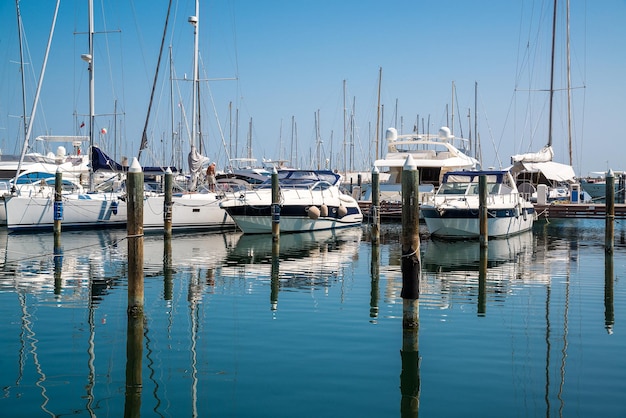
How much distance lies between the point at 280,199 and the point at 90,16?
11999mm

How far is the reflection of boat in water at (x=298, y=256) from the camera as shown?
1826 cm

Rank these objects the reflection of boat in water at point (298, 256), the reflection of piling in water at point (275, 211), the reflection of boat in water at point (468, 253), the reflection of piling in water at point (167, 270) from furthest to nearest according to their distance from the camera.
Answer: the reflection of piling in water at point (275, 211) → the reflection of boat in water at point (468, 253) → the reflection of boat in water at point (298, 256) → the reflection of piling in water at point (167, 270)

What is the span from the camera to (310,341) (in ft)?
36.1

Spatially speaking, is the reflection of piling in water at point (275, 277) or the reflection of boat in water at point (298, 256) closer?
the reflection of piling in water at point (275, 277)

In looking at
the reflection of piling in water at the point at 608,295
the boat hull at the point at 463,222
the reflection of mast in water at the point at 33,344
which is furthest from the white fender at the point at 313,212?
the reflection of mast in water at the point at 33,344

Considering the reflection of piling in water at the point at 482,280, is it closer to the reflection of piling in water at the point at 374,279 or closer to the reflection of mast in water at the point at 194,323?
the reflection of piling in water at the point at 374,279

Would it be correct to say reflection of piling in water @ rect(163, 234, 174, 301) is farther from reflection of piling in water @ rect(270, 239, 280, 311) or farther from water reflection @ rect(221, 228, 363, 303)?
reflection of piling in water @ rect(270, 239, 280, 311)

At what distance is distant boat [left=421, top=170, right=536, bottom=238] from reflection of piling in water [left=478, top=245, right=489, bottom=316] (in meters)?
2.59

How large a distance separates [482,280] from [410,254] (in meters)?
7.27

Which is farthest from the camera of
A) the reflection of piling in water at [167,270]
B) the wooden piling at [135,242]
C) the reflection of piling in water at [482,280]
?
the reflection of piling in water at [167,270]

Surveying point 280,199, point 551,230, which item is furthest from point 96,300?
point 551,230

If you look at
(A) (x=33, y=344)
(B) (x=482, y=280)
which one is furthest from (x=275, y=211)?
(A) (x=33, y=344)

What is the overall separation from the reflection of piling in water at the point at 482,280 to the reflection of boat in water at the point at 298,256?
351 centimetres

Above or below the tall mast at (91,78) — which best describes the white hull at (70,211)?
below
